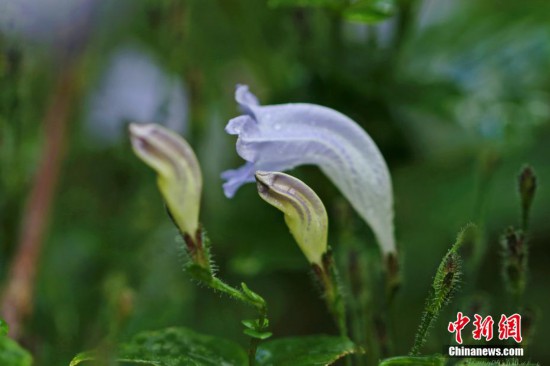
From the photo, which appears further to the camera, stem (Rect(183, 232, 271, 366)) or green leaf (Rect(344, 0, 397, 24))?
green leaf (Rect(344, 0, 397, 24))

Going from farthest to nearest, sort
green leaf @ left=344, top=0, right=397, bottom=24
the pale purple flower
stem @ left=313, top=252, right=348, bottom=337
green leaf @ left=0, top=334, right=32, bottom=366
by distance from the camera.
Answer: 1. the pale purple flower
2. green leaf @ left=344, top=0, right=397, bottom=24
3. stem @ left=313, top=252, right=348, bottom=337
4. green leaf @ left=0, top=334, right=32, bottom=366

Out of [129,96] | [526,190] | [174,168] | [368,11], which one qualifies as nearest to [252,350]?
[174,168]

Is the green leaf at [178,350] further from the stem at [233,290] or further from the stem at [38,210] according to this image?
the stem at [38,210]

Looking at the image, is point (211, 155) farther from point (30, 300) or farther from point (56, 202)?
point (30, 300)

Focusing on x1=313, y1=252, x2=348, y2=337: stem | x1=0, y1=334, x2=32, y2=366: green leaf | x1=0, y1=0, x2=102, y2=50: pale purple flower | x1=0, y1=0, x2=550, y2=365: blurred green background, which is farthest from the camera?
x1=0, y1=0, x2=102, y2=50: pale purple flower

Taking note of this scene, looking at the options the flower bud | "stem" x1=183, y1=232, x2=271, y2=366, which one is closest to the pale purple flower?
"stem" x1=183, y1=232, x2=271, y2=366

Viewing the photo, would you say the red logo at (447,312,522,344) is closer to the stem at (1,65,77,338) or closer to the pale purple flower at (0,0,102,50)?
the stem at (1,65,77,338)

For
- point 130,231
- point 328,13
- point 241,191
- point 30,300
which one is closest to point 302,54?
point 328,13
